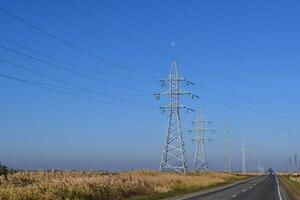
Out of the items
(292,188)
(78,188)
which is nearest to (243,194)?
(78,188)

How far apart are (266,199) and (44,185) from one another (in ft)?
42.6

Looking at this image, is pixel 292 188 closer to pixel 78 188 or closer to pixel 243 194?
pixel 243 194

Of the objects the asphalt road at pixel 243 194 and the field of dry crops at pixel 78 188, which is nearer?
the field of dry crops at pixel 78 188

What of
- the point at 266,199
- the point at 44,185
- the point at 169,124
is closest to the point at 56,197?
the point at 44,185

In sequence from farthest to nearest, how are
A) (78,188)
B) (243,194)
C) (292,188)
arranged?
1. (292,188)
2. (243,194)
3. (78,188)

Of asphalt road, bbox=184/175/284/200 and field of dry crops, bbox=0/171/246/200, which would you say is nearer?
field of dry crops, bbox=0/171/246/200

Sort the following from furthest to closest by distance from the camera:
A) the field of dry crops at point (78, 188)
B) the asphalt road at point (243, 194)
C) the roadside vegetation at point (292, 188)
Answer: the roadside vegetation at point (292, 188), the asphalt road at point (243, 194), the field of dry crops at point (78, 188)

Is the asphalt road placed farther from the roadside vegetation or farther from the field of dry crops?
the field of dry crops

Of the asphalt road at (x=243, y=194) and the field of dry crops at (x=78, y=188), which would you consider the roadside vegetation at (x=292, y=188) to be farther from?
the field of dry crops at (x=78, y=188)

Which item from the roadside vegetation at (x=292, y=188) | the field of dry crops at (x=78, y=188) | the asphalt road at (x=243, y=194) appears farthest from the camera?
the roadside vegetation at (x=292, y=188)

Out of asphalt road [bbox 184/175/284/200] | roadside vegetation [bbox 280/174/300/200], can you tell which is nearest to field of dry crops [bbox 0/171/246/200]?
asphalt road [bbox 184/175/284/200]

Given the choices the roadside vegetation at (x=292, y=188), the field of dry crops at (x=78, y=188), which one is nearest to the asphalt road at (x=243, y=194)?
the roadside vegetation at (x=292, y=188)

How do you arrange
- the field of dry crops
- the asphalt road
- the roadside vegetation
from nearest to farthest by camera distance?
the field of dry crops → the asphalt road → the roadside vegetation

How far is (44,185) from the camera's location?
30188 mm
